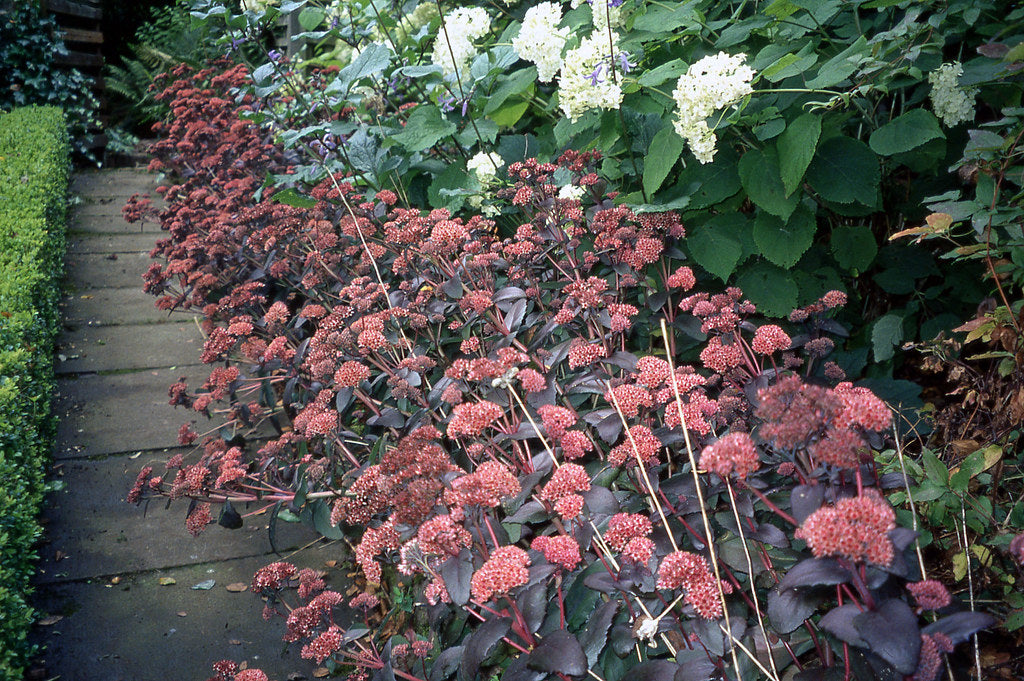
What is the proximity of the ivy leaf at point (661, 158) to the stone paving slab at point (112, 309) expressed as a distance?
316 centimetres

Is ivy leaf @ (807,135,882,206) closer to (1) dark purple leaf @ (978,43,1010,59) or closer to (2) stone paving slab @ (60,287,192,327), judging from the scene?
(1) dark purple leaf @ (978,43,1010,59)

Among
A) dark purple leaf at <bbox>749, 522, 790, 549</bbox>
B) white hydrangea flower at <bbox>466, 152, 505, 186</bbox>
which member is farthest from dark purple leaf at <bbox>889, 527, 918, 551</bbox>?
white hydrangea flower at <bbox>466, 152, 505, 186</bbox>

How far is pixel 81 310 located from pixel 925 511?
15.3ft

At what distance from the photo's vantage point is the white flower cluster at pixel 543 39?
2600 mm

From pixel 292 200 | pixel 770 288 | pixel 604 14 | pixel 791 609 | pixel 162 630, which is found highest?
pixel 604 14

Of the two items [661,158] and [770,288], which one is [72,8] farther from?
[770,288]

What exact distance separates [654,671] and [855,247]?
5.36 ft

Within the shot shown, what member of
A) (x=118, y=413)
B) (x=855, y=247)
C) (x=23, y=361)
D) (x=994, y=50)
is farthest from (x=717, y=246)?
(x=118, y=413)

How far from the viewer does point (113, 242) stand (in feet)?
19.1

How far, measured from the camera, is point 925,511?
5.23 feet

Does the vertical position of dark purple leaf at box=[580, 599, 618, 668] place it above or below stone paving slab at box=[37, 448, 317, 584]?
above

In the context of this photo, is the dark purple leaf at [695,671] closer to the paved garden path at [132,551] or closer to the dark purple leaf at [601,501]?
the dark purple leaf at [601,501]

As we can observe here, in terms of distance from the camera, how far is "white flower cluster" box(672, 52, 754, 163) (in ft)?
6.27

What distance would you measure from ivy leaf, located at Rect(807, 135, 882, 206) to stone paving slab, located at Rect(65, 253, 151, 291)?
14.5 ft
